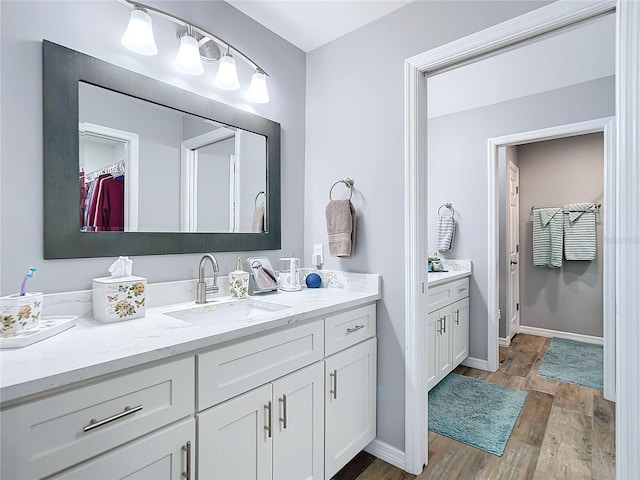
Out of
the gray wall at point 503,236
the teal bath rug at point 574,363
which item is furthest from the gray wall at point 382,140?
the gray wall at point 503,236

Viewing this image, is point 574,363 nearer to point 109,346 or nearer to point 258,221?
point 258,221

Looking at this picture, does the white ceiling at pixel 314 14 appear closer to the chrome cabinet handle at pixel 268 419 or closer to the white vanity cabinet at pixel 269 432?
the white vanity cabinet at pixel 269 432

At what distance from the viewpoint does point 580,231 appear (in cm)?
386

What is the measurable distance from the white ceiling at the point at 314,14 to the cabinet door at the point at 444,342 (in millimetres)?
2037

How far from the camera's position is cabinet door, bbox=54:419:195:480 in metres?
0.85

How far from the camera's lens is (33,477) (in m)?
0.75

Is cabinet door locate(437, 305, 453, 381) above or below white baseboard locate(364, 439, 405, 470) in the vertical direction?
above

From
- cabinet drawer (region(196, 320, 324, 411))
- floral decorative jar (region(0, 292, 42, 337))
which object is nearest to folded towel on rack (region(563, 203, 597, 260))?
cabinet drawer (region(196, 320, 324, 411))

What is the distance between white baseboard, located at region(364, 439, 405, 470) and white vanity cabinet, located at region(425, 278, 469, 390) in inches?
24.3

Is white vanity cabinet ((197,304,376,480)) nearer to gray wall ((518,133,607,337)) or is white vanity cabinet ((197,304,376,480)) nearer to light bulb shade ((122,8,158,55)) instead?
light bulb shade ((122,8,158,55))

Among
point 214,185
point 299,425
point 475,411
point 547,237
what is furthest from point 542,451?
point 547,237

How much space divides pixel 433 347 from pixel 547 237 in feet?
8.51

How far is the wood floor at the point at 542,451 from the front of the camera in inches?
67.0

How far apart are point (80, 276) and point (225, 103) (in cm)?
110
